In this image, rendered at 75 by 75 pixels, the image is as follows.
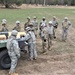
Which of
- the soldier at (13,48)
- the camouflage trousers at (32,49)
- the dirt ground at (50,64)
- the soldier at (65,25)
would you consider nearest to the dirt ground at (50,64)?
the dirt ground at (50,64)

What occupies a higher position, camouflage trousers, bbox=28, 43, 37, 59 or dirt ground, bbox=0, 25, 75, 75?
camouflage trousers, bbox=28, 43, 37, 59

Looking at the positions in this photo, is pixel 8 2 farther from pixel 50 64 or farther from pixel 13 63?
pixel 13 63

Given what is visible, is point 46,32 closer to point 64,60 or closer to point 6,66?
point 64,60

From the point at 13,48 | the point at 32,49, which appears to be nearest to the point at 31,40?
the point at 32,49

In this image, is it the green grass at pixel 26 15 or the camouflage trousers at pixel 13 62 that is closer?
the camouflage trousers at pixel 13 62

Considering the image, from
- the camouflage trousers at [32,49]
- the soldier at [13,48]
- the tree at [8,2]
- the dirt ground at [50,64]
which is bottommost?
the tree at [8,2]

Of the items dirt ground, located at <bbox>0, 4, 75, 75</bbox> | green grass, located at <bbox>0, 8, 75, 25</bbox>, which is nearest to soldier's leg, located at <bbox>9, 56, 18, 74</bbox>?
dirt ground, located at <bbox>0, 4, 75, 75</bbox>

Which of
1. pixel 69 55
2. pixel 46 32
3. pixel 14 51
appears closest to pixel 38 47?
pixel 46 32

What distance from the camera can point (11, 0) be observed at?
54219mm

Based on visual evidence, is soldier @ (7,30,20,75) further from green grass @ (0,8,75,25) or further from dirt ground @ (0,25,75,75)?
green grass @ (0,8,75,25)

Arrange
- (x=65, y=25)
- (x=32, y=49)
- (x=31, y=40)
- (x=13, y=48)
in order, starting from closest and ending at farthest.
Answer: (x=13, y=48)
(x=31, y=40)
(x=32, y=49)
(x=65, y=25)

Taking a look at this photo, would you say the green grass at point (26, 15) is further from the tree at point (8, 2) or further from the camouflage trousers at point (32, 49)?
the tree at point (8, 2)

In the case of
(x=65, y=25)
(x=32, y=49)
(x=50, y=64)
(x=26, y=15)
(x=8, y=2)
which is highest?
(x=65, y=25)

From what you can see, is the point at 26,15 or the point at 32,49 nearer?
the point at 32,49
